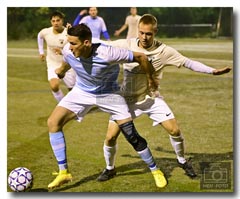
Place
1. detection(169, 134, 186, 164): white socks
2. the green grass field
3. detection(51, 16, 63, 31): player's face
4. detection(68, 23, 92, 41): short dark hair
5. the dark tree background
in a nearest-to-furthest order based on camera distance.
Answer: detection(68, 23, 92, 41): short dark hair < detection(169, 134, 186, 164): white socks < the green grass field < the dark tree background < detection(51, 16, 63, 31): player's face

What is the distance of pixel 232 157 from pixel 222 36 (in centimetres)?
110

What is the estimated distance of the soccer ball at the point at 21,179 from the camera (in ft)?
16.2

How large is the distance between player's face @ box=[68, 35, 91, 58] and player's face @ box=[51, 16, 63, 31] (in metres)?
0.77

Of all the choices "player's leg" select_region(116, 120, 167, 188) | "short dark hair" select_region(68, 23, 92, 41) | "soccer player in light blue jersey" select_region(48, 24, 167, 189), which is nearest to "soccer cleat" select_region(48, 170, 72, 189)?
"soccer player in light blue jersey" select_region(48, 24, 167, 189)

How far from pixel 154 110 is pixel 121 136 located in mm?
470

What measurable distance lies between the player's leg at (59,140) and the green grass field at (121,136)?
14 centimetres

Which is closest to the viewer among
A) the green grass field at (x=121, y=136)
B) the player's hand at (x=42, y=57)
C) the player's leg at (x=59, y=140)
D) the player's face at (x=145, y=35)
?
the player's leg at (x=59, y=140)

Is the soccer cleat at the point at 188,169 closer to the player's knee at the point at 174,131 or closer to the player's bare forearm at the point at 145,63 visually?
the player's knee at the point at 174,131

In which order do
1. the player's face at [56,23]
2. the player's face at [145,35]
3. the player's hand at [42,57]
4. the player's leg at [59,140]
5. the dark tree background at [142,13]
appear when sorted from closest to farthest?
the player's leg at [59,140] → the player's face at [145,35] → the dark tree background at [142,13] → the player's face at [56,23] → the player's hand at [42,57]

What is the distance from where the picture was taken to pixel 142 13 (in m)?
5.29

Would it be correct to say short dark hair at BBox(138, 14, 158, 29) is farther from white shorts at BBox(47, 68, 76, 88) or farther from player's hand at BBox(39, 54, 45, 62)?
player's hand at BBox(39, 54, 45, 62)

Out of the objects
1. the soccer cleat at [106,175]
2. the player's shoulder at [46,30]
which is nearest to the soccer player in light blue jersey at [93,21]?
the player's shoulder at [46,30]

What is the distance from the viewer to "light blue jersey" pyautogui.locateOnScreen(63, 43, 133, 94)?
185 inches
